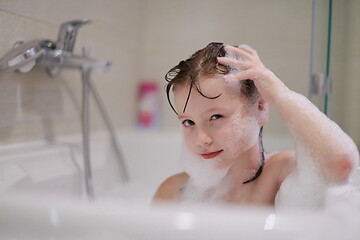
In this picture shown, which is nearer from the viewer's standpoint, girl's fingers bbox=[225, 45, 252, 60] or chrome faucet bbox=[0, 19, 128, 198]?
girl's fingers bbox=[225, 45, 252, 60]

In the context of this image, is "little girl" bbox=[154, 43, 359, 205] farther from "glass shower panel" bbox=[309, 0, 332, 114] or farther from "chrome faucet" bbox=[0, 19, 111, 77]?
"chrome faucet" bbox=[0, 19, 111, 77]

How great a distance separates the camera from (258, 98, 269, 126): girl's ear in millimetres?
688

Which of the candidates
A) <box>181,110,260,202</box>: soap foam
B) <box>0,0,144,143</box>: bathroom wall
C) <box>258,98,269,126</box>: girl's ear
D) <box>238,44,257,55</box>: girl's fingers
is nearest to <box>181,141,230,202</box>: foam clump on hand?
<box>181,110,260,202</box>: soap foam

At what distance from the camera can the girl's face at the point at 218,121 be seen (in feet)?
2.20

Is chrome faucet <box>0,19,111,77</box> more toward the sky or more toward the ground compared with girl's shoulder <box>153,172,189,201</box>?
more toward the sky

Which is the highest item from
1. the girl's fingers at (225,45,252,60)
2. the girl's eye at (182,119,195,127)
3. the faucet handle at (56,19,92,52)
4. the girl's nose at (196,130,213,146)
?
the faucet handle at (56,19,92,52)

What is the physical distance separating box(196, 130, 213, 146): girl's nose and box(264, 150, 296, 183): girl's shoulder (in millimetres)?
148

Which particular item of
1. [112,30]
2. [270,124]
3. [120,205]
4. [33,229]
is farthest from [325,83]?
[112,30]

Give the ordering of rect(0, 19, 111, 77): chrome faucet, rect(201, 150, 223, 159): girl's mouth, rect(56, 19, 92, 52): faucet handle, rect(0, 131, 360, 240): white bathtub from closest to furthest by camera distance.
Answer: rect(0, 131, 360, 240): white bathtub → rect(201, 150, 223, 159): girl's mouth → rect(0, 19, 111, 77): chrome faucet → rect(56, 19, 92, 52): faucet handle

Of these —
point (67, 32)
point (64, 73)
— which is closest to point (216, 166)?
point (67, 32)

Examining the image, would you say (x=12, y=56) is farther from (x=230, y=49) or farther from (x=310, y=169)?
(x=310, y=169)

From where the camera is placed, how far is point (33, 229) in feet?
1.74

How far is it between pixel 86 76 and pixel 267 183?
79cm

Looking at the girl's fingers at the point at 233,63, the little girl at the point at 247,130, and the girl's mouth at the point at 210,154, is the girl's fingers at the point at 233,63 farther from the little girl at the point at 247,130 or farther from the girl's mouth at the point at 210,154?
the girl's mouth at the point at 210,154
